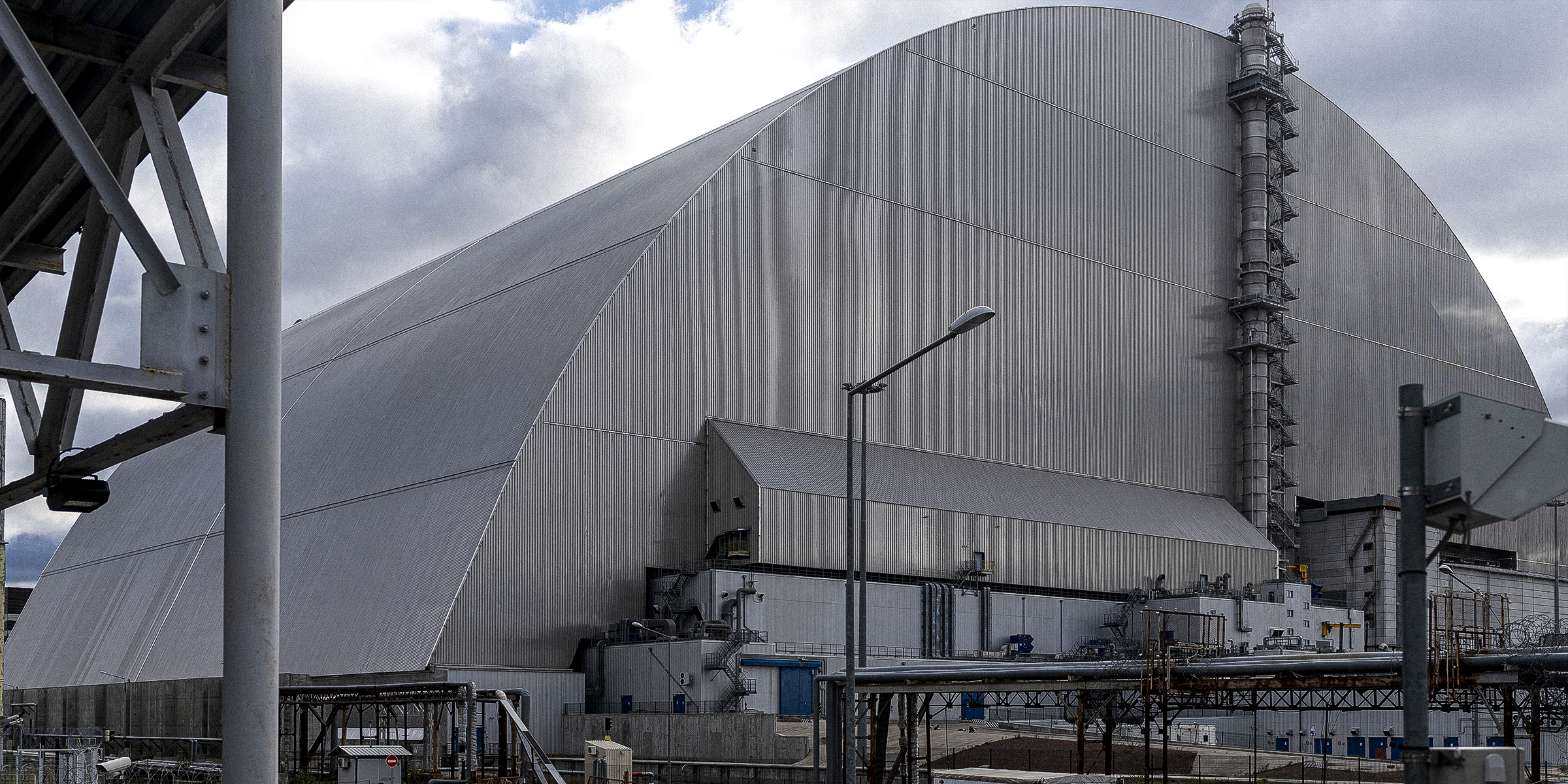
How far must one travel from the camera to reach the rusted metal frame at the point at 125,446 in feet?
29.8

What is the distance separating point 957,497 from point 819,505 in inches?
317

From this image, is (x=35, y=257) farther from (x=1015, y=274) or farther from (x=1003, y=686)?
(x=1015, y=274)

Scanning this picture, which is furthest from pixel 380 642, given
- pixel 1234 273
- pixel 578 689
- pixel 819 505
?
pixel 1234 273

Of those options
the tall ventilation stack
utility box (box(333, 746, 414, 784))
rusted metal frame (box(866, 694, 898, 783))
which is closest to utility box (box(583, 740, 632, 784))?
utility box (box(333, 746, 414, 784))

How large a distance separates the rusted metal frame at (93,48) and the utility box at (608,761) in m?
33.5

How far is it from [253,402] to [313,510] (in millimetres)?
63651

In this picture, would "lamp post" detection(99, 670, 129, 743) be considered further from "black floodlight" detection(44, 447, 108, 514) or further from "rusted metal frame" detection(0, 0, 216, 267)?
"black floodlight" detection(44, 447, 108, 514)

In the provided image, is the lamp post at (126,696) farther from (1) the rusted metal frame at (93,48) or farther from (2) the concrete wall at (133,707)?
(1) the rusted metal frame at (93,48)

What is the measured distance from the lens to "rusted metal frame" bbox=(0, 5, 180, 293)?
26.7ft

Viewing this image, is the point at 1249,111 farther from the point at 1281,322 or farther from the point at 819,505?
the point at 819,505

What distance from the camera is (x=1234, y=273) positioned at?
85.6 meters

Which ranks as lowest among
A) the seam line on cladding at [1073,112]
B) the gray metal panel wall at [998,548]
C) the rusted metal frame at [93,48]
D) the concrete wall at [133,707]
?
the concrete wall at [133,707]

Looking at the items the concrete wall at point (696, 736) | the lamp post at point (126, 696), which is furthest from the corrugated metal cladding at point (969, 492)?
the lamp post at point (126, 696)

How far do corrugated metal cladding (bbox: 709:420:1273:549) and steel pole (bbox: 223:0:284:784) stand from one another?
155 ft
